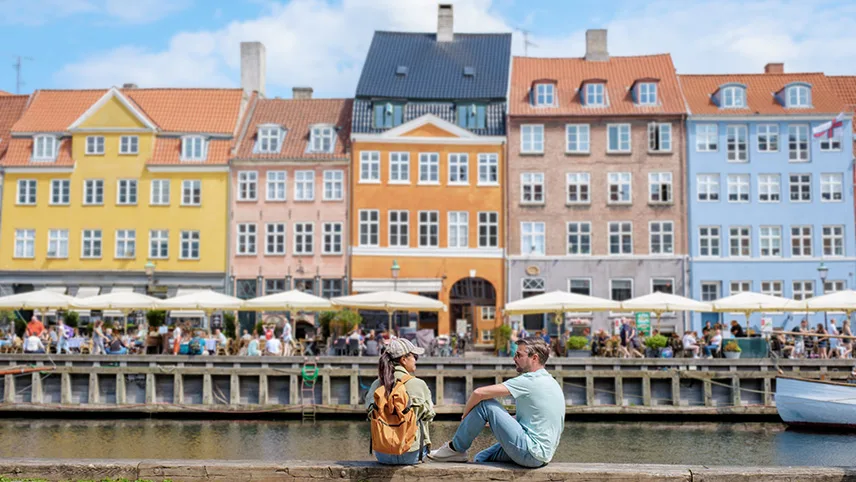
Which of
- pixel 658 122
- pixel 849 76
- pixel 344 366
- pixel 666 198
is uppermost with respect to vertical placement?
pixel 849 76

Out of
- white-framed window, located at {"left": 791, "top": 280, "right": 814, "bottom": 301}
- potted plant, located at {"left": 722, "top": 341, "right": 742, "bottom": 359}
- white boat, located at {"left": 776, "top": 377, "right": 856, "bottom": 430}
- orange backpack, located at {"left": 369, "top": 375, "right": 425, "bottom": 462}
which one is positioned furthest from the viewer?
white-framed window, located at {"left": 791, "top": 280, "right": 814, "bottom": 301}

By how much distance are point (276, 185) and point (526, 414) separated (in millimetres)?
34805

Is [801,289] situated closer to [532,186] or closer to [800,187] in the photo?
[800,187]

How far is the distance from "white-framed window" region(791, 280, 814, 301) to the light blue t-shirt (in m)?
35.7

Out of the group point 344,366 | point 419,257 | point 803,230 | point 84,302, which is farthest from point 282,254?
point 803,230

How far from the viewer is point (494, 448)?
873 centimetres

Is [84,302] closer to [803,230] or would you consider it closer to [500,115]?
[500,115]

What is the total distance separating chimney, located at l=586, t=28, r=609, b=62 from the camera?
4550 cm

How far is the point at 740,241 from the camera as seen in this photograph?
41.5 metres

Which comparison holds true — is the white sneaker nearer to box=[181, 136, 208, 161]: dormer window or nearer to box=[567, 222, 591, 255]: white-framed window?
box=[567, 222, 591, 255]: white-framed window

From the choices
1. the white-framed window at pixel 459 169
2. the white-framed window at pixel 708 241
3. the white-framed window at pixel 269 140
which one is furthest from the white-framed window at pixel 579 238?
the white-framed window at pixel 269 140

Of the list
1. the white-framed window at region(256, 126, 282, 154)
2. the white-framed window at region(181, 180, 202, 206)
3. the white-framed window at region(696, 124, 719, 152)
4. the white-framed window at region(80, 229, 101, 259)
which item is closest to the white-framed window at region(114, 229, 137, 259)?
the white-framed window at region(80, 229, 101, 259)

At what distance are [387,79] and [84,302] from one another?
692 inches

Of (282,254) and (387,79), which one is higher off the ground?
(387,79)
